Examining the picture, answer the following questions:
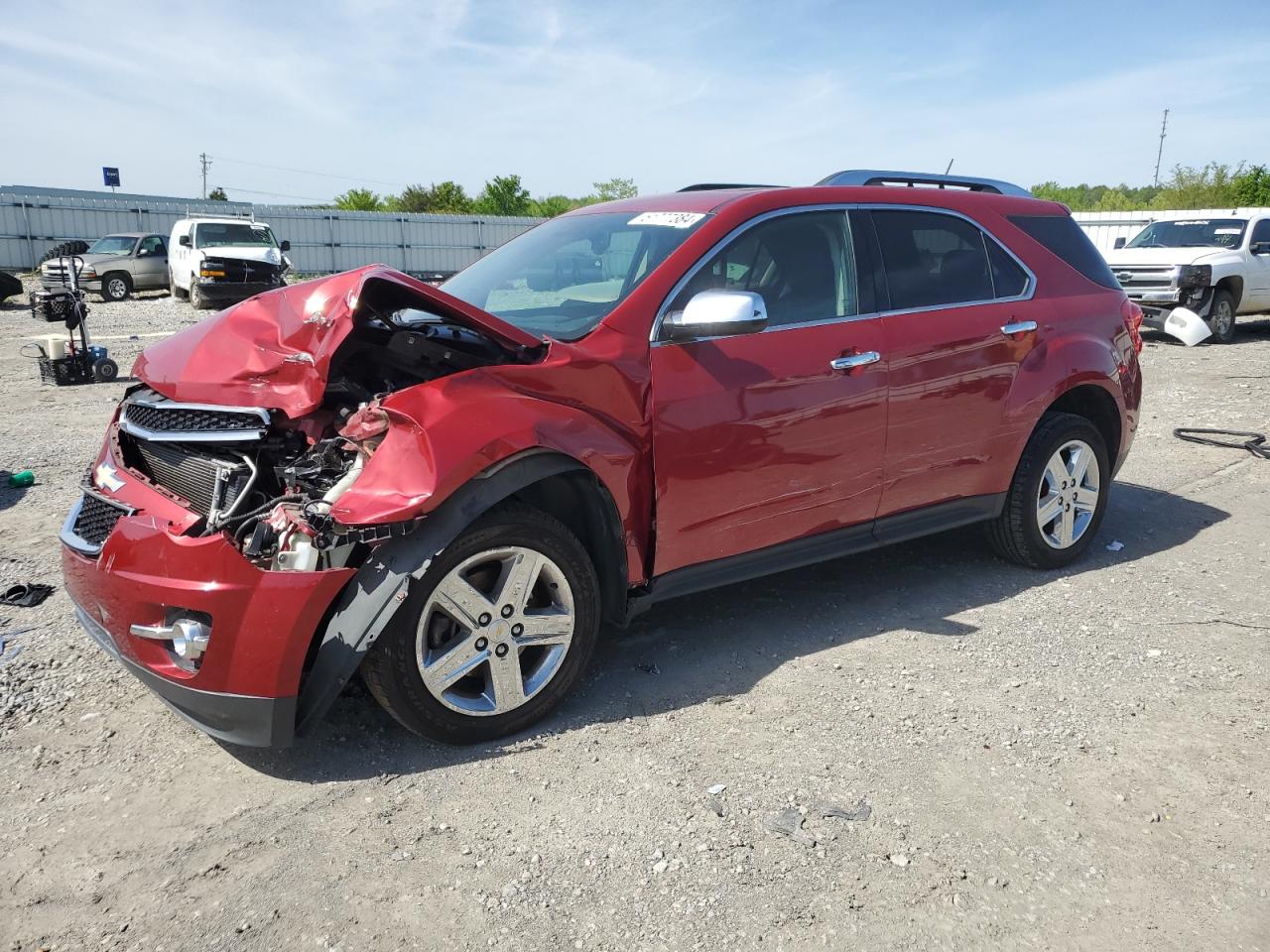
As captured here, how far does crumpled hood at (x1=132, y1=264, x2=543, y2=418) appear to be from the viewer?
9.82 ft

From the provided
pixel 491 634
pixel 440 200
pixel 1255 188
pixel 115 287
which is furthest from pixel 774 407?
pixel 440 200

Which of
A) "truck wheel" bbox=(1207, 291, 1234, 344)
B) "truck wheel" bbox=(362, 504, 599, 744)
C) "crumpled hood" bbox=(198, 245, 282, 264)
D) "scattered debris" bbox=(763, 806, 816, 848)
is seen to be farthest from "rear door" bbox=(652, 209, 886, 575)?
"crumpled hood" bbox=(198, 245, 282, 264)

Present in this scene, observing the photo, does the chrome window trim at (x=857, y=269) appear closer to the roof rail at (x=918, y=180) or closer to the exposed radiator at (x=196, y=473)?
the roof rail at (x=918, y=180)

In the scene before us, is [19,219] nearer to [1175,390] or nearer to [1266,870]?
[1175,390]

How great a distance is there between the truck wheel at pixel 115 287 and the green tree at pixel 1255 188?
3628 centimetres

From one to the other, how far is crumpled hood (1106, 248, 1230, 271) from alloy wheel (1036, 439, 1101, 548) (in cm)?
1166

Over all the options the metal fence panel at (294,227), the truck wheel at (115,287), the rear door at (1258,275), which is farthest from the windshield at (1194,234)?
the truck wheel at (115,287)

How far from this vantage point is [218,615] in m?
2.78

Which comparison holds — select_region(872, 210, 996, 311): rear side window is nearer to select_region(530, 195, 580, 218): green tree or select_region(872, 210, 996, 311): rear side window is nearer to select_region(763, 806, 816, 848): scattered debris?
select_region(763, 806, 816, 848): scattered debris

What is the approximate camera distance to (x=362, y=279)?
2.97 metres

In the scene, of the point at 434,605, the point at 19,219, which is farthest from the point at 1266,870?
the point at 19,219

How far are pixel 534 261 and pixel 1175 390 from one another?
8943mm

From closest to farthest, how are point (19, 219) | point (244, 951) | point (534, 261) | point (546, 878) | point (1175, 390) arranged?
point (244, 951) < point (546, 878) < point (534, 261) < point (1175, 390) < point (19, 219)

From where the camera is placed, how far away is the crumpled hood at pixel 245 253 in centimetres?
1895
